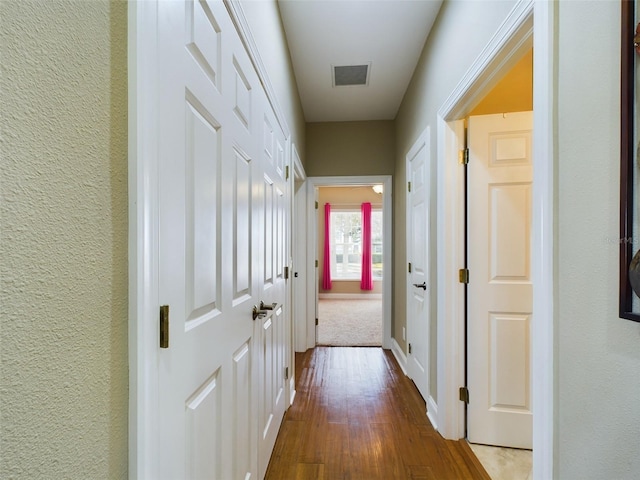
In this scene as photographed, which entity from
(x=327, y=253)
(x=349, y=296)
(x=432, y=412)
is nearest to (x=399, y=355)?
(x=432, y=412)

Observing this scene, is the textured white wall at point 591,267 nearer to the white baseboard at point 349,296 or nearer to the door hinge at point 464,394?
the door hinge at point 464,394

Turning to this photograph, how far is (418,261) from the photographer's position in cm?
245

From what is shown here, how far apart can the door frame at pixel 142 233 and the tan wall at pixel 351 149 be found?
117 inches

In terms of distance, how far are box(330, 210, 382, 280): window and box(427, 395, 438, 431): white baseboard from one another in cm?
492

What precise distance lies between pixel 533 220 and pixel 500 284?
91cm

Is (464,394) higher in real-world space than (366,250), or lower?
lower

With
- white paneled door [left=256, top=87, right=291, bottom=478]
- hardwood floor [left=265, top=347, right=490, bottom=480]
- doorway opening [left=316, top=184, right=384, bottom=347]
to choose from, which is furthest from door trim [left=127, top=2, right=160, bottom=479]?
doorway opening [left=316, top=184, right=384, bottom=347]

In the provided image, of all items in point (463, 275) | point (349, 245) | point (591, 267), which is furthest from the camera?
point (349, 245)

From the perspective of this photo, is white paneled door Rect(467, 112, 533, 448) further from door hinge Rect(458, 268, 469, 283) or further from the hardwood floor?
the hardwood floor

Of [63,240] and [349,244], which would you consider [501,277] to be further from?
[349,244]

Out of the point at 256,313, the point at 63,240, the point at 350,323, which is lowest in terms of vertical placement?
the point at 350,323

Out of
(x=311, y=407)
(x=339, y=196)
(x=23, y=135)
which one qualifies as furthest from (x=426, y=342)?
(x=339, y=196)

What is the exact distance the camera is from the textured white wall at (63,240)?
1.17ft

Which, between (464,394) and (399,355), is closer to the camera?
(464,394)
